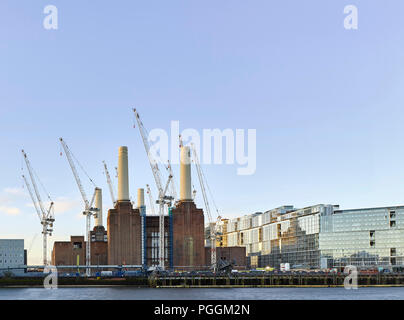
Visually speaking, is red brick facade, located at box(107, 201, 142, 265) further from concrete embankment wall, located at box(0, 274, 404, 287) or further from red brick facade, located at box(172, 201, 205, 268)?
concrete embankment wall, located at box(0, 274, 404, 287)

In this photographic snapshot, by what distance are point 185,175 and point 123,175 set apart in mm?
19385

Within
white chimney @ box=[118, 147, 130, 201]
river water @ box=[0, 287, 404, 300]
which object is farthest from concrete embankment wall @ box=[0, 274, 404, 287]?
white chimney @ box=[118, 147, 130, 201]

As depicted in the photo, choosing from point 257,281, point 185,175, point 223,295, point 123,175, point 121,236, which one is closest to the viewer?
point 223,295

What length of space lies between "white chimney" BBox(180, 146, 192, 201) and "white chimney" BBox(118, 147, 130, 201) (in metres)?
17.3

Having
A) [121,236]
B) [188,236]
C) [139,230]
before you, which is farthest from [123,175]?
[188,236]

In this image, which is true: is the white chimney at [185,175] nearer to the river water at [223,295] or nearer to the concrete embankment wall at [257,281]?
the concrete embankment wall at [257,281]

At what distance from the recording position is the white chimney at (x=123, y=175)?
636 feet

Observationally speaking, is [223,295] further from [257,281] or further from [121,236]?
[121,236]

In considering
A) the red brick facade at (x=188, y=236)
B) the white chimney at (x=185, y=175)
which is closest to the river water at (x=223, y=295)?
the red brick facade at (x=188, y=236)

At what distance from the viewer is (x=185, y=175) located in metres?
193

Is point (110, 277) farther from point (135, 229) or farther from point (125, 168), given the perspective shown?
point (125, 168)
